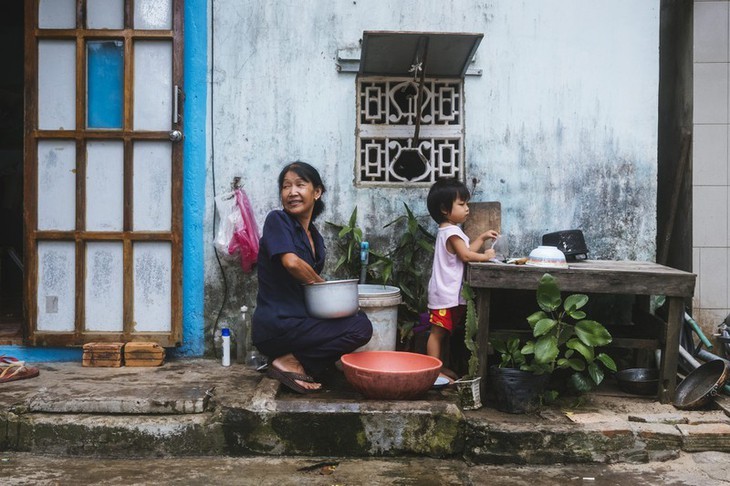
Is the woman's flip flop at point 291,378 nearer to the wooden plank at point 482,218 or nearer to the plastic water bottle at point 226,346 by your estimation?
the plastic water bottle at point 226,346

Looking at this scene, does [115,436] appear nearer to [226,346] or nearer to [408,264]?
[226,346]

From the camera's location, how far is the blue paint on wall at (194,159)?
16.8ft

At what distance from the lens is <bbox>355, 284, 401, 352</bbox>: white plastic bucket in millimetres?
4680

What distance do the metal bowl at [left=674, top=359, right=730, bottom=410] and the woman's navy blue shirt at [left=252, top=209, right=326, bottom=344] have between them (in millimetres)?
2468

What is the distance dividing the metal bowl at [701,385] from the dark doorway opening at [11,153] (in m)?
6.84

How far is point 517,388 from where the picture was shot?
401cm

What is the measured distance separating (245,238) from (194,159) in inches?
29.5

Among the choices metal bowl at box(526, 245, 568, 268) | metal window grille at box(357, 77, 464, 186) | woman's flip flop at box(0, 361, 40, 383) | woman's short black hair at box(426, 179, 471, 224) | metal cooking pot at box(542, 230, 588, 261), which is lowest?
woman's flip flop at box(0, 361, 40, 383)

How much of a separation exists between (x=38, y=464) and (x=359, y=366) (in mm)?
1874

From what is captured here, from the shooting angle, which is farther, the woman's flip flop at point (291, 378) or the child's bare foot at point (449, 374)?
the child's bare foot at point (449, 374)

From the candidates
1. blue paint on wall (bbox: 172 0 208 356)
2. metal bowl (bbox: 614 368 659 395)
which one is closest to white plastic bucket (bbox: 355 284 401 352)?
blue paint on wall (bbox: 172 0 208 356)

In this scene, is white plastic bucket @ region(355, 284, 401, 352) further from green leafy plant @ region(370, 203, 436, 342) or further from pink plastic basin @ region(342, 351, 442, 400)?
pink plastic basin @ region(342, 351, 442, 400)

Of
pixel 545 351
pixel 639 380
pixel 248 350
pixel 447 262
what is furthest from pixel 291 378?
pixel 639 380

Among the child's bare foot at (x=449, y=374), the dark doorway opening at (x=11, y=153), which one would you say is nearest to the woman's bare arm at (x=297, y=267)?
the child's bare foot at (x=449, y=374)
